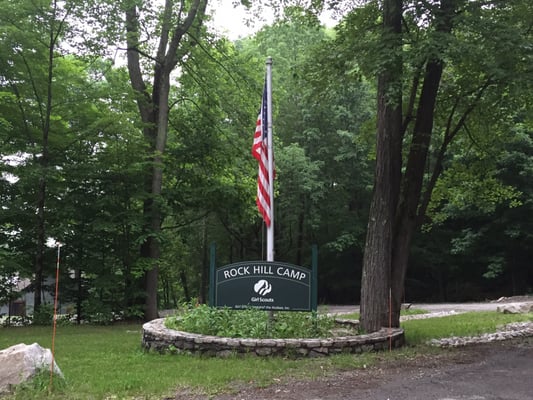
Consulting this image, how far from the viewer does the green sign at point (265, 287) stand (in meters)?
9.00

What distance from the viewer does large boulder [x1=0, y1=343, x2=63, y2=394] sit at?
5.66 metres

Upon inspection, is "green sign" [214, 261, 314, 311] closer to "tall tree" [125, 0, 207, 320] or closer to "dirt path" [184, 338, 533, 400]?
"dirt path" [184, 338, 533, 400]

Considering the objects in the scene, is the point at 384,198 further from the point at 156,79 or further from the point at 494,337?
the point at 156,79

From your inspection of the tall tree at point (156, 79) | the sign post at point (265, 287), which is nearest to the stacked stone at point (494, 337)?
the sign post at point (265, 287)

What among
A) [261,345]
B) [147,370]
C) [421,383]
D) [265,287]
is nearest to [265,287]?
[265,287]

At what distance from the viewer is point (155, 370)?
6.90m

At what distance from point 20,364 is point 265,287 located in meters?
4.28

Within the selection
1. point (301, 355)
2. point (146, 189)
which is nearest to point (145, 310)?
point (146, 189)

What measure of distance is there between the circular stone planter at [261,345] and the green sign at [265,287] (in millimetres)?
1048

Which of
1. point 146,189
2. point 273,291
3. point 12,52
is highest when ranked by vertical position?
point 12,52

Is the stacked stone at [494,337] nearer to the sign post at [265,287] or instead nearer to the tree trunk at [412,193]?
the tree trunk at [412,193]

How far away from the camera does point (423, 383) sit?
20.4 feet

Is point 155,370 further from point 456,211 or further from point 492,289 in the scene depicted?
point 492,289

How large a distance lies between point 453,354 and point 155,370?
15.8 ft
